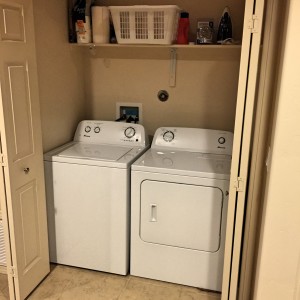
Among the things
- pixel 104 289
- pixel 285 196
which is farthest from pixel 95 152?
pixel 285 196

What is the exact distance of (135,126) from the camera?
9.19ft

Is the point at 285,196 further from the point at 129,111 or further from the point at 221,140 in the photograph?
the point at 129,111

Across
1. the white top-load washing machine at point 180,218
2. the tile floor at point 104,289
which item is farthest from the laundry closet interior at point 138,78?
the tile floor at point 104,289

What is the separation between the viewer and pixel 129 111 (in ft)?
9.93

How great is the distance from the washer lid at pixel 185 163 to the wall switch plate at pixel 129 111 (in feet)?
1.52

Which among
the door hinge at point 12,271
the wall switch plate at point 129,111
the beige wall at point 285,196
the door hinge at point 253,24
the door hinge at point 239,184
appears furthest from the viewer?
the wall switch plate at point 129,111

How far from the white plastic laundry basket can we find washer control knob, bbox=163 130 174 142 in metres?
0.68

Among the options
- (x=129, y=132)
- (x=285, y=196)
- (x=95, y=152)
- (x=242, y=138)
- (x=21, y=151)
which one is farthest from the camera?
(x=129, y=132)

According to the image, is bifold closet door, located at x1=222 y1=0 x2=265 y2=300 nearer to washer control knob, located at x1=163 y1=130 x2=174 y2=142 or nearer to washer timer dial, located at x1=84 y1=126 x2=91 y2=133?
washer control knob, located at x1=163 y1=130 x2=174 y2=142

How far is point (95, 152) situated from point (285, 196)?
1426mm

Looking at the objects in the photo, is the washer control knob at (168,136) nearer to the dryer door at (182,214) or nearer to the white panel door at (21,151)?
the dryer door at (182,214)

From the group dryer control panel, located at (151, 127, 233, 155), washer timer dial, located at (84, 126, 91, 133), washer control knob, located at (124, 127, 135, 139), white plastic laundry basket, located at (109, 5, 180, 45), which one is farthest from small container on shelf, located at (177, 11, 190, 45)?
washer timer dial, located at (84, 126, 91, 133)

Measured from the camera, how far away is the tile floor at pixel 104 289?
7.70ft

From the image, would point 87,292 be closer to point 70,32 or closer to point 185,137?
point 185,137
